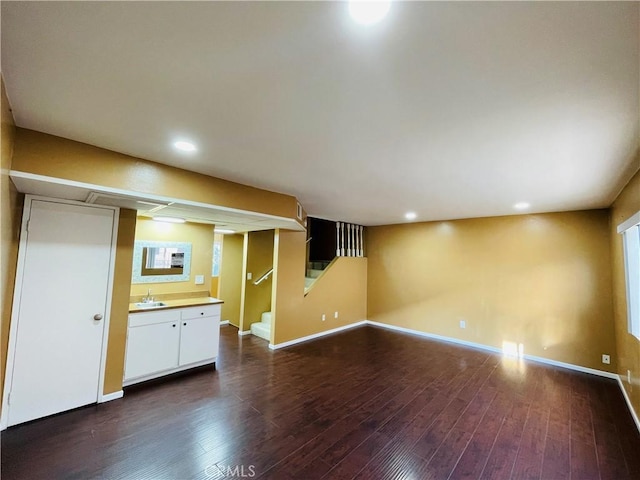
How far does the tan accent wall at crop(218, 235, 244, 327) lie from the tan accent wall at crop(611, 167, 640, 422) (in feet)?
19.4

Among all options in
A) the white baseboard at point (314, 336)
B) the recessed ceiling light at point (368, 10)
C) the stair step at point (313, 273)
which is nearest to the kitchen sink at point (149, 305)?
the white baseboard at point (314, 336)

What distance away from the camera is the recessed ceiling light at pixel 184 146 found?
2107 mm

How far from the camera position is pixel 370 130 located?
183cm

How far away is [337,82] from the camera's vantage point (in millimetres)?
1358

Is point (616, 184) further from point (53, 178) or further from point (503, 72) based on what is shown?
point (53, 178)

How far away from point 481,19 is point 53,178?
9.34 feet

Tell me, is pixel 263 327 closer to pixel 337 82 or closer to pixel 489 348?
pixel 489 348

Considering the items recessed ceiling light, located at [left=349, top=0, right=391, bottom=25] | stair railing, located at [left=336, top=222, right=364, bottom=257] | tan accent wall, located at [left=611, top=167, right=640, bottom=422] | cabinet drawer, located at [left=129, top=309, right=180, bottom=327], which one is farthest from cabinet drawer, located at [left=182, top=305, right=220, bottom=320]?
tan accent wall, located at [left=611, top=167, right=640, bottom=422]

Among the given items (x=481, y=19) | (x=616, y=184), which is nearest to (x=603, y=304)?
(x=616, y=184)

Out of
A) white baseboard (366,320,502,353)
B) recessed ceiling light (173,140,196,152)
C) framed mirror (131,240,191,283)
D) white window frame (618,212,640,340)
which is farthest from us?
white baseboard (366,320,502,353)

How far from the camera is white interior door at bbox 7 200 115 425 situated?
7.75ft

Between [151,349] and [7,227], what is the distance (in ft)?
6.16

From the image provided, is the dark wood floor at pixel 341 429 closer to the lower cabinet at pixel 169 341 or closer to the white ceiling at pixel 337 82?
the lower cabinet at pixel 169 341

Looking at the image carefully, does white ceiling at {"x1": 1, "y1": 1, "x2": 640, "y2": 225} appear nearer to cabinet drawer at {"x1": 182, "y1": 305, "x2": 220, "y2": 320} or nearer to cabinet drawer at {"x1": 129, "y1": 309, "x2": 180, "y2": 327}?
cabinet drawer at {"x1": 129, "y1": 309, "x2": 180, "y2": 327}
